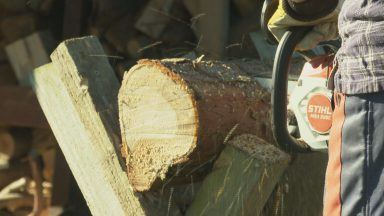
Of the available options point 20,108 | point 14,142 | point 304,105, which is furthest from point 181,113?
point 14,142

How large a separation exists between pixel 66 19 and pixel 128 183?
7.10 ft

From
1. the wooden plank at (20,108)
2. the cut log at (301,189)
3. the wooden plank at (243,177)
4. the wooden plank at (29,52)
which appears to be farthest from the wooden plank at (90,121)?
the wooden plank at (29,52)

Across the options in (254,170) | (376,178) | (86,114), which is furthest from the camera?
(86,114)

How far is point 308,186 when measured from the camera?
2.59 m

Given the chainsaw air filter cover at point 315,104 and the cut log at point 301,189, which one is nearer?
the chainsaw air filter cover at point 315,104

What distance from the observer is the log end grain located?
2369mm

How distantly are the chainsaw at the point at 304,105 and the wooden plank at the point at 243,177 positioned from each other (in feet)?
0.38

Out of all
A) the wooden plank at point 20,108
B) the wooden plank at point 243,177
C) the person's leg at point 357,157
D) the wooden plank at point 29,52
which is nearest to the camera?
the person's leg at point 357,157

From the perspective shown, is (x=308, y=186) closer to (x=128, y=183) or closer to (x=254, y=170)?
(x=254, y=170)

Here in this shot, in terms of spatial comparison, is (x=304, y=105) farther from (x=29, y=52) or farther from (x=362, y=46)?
(x=29, y=52)

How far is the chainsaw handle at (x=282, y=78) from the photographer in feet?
6.46

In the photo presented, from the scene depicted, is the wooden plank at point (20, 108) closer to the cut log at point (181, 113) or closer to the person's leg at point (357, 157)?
the cut log at point (181, 113)

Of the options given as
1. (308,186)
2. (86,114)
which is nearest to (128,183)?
(86,114)

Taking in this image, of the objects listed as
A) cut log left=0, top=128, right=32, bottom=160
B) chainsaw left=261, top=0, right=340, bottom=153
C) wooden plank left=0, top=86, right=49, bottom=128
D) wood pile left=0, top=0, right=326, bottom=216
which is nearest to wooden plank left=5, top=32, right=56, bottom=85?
wooden plank left=0, top=86, right=49, bottom=128
